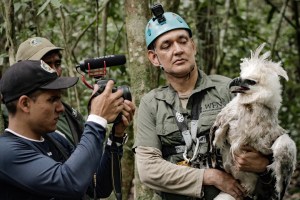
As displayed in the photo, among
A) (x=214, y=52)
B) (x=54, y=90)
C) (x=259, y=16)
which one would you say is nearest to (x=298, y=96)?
(x=214, y=52)

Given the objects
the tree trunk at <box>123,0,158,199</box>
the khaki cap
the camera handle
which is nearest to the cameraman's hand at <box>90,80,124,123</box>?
the camera handle

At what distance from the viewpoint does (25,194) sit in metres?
3.21

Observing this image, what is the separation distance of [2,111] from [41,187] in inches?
82.1

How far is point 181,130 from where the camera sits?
160 inches

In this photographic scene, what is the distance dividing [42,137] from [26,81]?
0.47 metres

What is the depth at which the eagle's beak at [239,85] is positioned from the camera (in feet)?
13.1

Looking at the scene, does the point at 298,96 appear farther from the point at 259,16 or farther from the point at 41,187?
the point at 41,187

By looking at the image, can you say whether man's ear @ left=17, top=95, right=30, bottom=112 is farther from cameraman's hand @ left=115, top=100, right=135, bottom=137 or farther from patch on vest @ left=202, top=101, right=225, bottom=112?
patch on vest @ left=202, top=101, right=225, bottom=112

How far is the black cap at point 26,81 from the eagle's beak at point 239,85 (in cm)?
Answer: 139

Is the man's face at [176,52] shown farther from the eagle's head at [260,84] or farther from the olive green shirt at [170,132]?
the eagle's head at [260,84]

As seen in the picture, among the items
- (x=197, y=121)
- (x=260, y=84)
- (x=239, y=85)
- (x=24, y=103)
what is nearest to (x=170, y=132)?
(x=197, y=121)

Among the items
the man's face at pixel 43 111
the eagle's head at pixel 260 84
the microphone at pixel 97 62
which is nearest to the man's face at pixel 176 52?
the eagle's head at pixel 260 84

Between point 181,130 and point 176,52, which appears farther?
point 176,52

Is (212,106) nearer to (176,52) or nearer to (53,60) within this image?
(176,52)
